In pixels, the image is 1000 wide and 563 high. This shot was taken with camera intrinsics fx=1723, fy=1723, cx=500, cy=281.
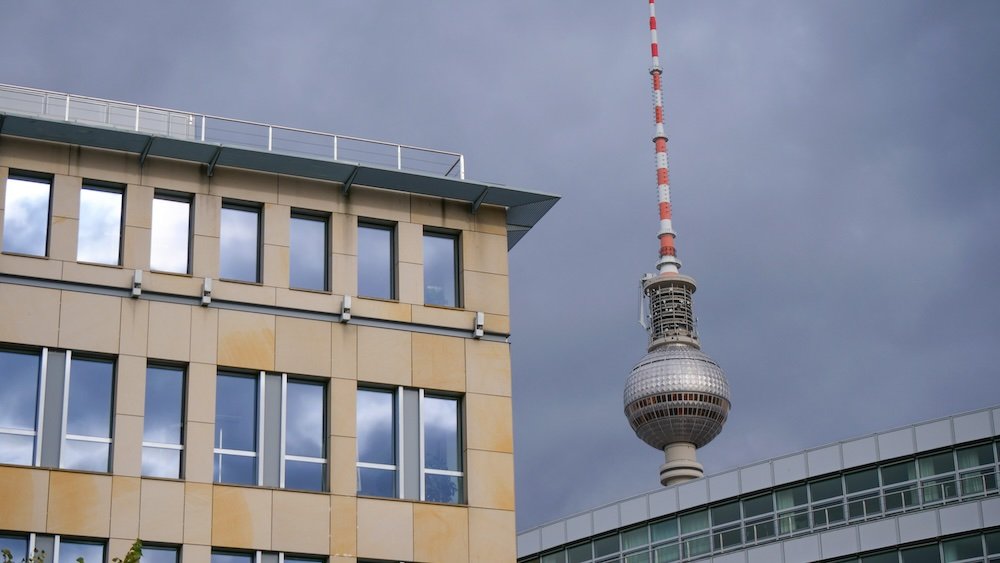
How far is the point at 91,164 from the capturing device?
39.0m

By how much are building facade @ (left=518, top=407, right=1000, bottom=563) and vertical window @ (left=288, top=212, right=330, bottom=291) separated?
A: 32691mm

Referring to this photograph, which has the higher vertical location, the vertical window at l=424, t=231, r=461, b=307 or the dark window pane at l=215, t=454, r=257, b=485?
the vertical window at l=424, t=231, r=461, b=307

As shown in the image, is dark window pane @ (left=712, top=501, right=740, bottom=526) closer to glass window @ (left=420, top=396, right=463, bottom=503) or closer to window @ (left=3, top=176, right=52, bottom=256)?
glass window @ (left=420, top=396, right=463, bottom=503)

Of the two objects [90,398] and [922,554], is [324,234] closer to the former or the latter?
[90,398]

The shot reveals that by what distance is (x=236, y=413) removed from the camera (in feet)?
126

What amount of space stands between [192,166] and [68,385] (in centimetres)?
615

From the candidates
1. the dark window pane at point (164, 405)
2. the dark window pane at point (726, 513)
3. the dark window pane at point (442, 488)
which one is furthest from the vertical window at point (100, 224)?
the dark window pane at point (726, 513)

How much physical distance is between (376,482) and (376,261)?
5609 mm

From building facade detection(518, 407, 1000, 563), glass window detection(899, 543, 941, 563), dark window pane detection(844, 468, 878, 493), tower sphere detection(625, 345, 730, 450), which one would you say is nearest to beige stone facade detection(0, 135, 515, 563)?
building facade detection(518, 407, 1000, 563)

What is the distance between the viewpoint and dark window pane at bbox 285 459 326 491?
3812 cm

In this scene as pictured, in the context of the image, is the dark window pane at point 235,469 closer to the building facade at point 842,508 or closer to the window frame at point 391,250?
the window frame at point 391,250

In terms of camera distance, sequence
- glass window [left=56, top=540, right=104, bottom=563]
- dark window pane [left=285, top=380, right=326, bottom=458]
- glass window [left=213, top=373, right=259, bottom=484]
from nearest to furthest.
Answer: glass window [left=56, top=540, right=104, bottom=563], glass window [left=213, top=373, right=259, bottom=484], dark window pane [left=285, top=380, right=326, bottom=458]

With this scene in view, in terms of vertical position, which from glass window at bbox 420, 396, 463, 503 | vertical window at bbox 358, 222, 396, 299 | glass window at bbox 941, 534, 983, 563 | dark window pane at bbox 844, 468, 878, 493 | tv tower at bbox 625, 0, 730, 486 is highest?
tv tower at bbox 625, 0, 730, 486

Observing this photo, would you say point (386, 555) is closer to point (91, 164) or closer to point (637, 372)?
point (91, 164)
